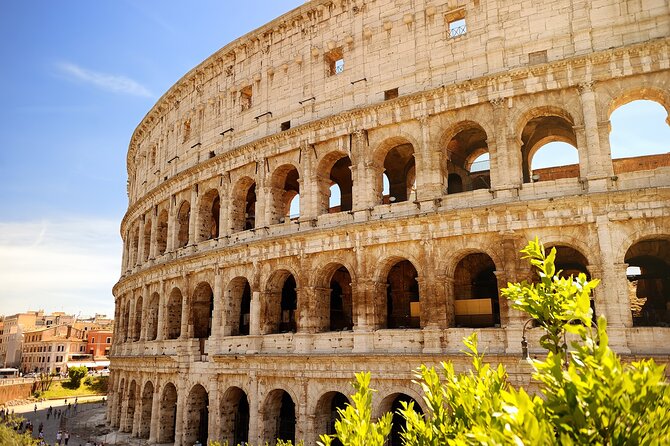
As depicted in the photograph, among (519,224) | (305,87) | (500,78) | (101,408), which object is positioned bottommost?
(101,408)

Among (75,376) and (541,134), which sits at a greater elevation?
(541,134)

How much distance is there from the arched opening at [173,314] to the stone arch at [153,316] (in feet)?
6.34

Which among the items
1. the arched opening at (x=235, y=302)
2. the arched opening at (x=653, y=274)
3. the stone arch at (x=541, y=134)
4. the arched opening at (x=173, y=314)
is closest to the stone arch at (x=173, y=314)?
the arched opening at (x=173, y=314)

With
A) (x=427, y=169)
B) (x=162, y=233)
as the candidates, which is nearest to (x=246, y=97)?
(x=162, y=233)

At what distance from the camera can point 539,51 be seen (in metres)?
15.4

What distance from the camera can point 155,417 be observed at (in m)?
22.5

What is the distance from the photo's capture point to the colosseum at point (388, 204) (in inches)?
557

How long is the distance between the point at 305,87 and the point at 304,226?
5.75 metres

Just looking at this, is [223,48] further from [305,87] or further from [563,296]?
[563,296]

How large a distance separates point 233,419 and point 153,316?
334 inches

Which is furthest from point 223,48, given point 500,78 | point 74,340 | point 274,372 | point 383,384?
point 74,340

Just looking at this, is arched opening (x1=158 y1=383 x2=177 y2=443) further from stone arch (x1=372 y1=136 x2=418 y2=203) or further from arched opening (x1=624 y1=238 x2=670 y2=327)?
arched opening (x1=624 y1=238 x2=670 y2=327)

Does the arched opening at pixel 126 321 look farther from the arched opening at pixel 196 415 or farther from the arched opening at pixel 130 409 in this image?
the arched opening at pixel 196 415

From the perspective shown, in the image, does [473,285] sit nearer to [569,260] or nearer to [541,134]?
[569,260]
